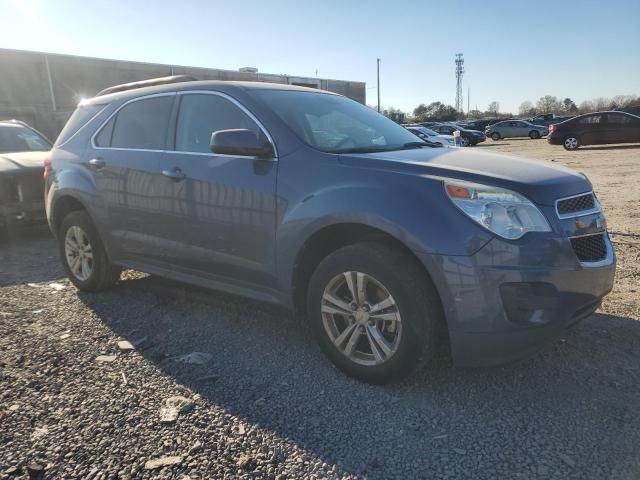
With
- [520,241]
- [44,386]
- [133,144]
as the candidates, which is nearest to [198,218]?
[133,144]

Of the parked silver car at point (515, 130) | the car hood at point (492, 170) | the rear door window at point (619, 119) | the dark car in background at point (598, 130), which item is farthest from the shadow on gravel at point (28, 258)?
the parked silver car at point (515, 130)

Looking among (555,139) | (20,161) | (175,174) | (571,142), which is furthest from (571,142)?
(175,174)

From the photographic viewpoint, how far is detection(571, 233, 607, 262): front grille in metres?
2.80

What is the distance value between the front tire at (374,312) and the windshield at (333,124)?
32.6 inches

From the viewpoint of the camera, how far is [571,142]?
22891 millimetres

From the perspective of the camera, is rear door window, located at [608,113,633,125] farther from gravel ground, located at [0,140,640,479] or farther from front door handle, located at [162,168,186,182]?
front door handle, located at [162,168,186,182]

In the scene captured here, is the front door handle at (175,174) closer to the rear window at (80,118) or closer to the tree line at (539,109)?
the rear window at (80,118)

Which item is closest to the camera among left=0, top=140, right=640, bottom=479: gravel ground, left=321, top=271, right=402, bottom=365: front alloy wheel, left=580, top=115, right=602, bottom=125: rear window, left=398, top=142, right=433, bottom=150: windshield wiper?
left=0, top=140, right=640, bottom=479: gravel ground

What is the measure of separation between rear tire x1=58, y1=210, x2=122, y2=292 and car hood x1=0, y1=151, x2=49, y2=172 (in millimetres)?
2884

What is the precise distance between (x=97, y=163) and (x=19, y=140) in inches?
211

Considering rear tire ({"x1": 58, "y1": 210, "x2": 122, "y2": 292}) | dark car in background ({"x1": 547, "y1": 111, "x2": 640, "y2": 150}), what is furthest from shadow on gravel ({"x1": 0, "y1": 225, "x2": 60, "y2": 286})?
dark car in background ({"x1": 547, "y1": 111, "x2": 640, "y2": 150})

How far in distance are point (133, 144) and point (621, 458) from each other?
4.03 meters

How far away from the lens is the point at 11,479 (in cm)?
232

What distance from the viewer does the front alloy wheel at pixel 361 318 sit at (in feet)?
9.73
